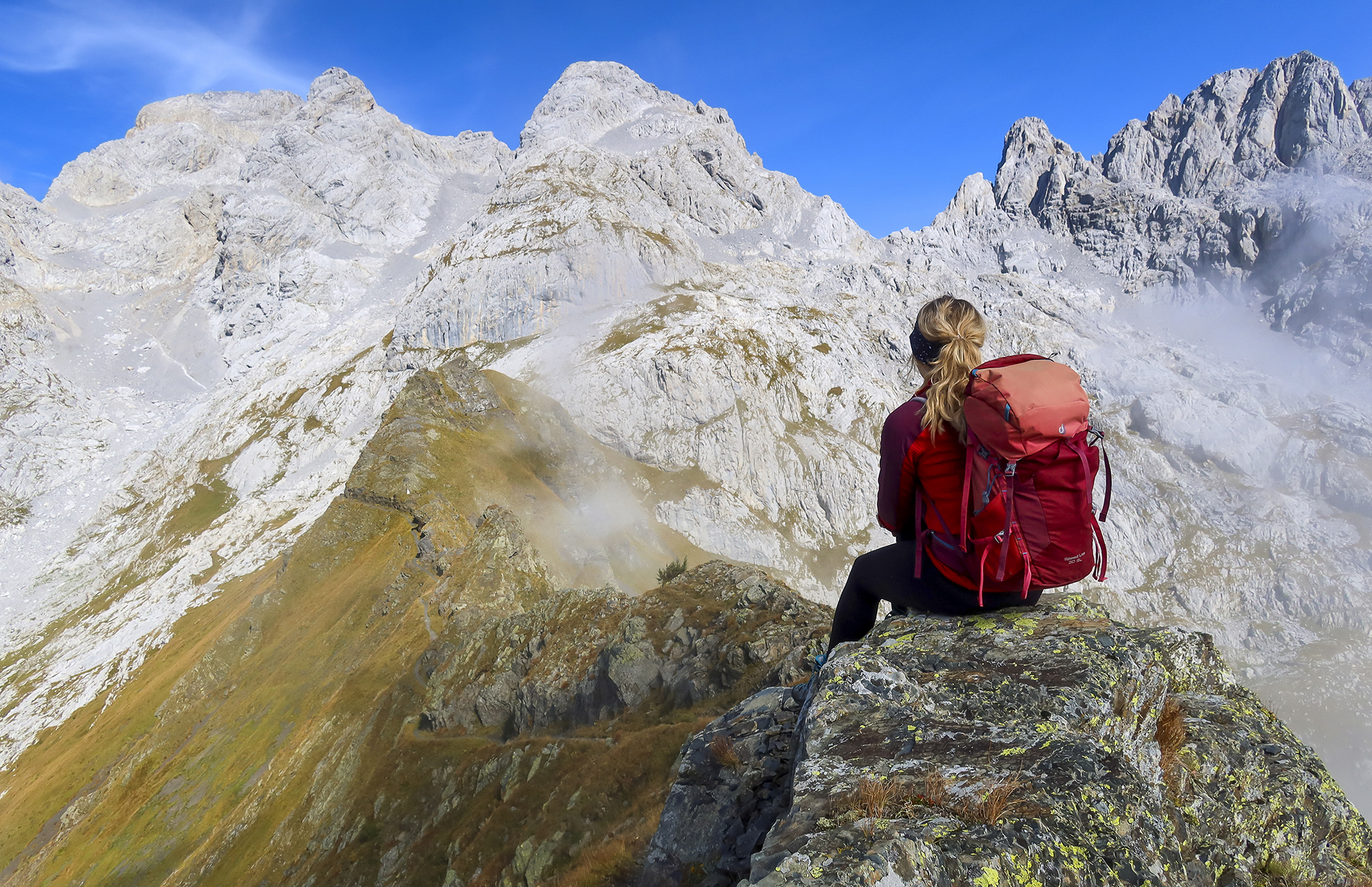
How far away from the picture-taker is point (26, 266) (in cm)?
18762

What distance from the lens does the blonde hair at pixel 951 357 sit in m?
5.92

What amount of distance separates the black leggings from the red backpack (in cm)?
67

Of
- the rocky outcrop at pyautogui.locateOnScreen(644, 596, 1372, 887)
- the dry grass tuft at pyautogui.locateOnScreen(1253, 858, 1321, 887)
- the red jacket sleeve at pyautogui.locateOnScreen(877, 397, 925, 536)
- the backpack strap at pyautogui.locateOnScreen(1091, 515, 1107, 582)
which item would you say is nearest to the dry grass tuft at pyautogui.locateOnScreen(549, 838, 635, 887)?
the rocky outcrop at pyautogui.locateOnScreen(644, 596, 1372, 887)

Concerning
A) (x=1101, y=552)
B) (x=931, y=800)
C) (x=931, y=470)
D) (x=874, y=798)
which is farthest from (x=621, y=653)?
(x=1101, y=552)

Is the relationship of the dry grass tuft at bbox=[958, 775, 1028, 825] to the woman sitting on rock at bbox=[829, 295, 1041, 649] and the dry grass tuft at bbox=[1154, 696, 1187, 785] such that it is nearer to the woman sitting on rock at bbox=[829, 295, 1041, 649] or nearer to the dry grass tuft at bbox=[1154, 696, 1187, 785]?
the woman sitting on rock at bbox=[829, 295, 1041, 649]

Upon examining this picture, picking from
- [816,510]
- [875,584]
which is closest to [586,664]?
[875,584]

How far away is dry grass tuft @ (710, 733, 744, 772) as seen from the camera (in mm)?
8742

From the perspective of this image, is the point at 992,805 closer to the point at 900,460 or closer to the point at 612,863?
the point at 900,460

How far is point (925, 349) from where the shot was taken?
650cm

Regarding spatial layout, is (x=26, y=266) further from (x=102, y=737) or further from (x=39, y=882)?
(x=39, y=882)

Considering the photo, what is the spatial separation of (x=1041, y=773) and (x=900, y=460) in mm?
3158

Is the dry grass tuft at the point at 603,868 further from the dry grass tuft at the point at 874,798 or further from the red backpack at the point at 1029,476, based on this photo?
the red backpack at the point at 1029,476

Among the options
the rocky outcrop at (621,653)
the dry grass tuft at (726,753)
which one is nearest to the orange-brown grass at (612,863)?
the dry grass tuft at (726,753)

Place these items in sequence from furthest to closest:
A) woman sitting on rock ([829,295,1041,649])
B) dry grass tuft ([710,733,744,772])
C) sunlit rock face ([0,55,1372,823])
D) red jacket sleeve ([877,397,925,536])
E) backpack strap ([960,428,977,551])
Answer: sunlit rock face ([0,55,1372,823]) → dry grass tuft ([710,733,744,772]) → red jacket sleeve ([877,397,925,536]) → woman sitting on rock ([829,295,1041,649]) → backpack strap ([960,428,977,551])
